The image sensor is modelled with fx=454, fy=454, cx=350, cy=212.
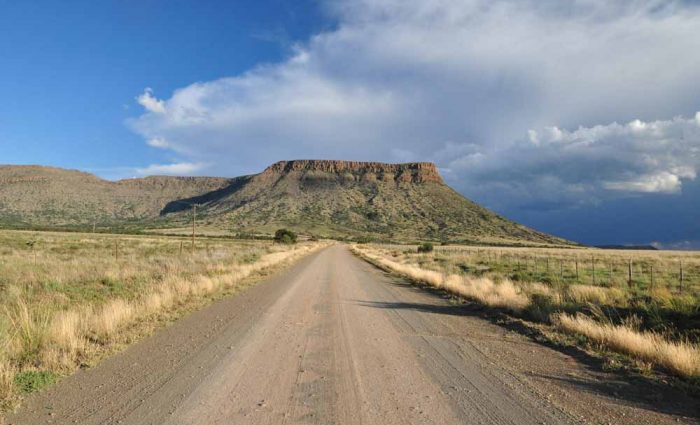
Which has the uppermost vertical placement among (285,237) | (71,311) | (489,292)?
(285,237)

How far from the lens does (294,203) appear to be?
468ft

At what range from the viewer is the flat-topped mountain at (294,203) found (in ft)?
417

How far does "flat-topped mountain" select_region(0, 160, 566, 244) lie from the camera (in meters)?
127

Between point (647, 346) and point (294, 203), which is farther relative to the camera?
point (294, 203)

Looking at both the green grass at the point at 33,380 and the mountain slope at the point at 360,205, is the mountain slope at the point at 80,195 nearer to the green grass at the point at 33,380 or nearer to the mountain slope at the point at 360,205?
the mountain slope at the point at 360,205

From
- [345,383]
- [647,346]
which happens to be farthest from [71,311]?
[647,346]

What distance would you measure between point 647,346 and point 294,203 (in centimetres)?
13686

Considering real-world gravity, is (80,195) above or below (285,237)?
above

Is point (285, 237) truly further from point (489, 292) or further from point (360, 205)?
point (360, 205)

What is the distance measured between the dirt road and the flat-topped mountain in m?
106

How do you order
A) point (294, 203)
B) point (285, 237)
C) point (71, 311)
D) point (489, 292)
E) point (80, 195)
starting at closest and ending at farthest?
point (71, 311)
point (489, 292)
point (285, 237)
point (294, 203)
point (80, 195)

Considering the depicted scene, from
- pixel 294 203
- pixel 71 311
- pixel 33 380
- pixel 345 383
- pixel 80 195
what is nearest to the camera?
pixel 33 380

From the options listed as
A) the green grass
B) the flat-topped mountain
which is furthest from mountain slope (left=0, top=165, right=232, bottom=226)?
the green grass

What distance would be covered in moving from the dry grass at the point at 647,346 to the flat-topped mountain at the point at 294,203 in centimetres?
10470
